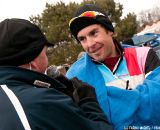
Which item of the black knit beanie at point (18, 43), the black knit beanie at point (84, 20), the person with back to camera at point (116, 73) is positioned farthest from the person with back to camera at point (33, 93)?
the black knit beanie at point (84, 20)

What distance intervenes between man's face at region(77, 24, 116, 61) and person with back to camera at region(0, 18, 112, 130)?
1.71ft

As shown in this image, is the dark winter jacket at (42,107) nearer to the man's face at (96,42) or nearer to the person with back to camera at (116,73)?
the person with back to camera at (116,73)

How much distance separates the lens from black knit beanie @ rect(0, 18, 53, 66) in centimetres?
183

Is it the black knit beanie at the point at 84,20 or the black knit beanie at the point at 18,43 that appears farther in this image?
the black knit beanie at the point at 84,20

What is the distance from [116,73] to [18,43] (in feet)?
2.79

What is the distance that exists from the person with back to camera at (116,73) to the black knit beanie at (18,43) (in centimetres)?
59

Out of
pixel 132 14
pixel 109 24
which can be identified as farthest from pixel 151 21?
pixel 109 24

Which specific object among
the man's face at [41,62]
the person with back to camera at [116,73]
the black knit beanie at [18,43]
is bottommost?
the person with back to camera at [116,73]

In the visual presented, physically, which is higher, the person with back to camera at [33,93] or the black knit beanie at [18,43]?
the black knit beanie at [18,43]

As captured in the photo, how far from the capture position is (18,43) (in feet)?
5.98

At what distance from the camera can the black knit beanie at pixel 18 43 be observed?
183 centimetres

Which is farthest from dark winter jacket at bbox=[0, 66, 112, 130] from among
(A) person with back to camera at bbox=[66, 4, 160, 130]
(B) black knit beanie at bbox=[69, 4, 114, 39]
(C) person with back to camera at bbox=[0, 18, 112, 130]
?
(B) black knit beanie at bbox=[69, 4, 114, 39]

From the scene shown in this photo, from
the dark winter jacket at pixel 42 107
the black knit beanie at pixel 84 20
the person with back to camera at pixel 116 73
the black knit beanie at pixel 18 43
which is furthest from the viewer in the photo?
the black knit beanie at pixel 84 20

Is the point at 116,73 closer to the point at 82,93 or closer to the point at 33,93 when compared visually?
the point at 82,93
